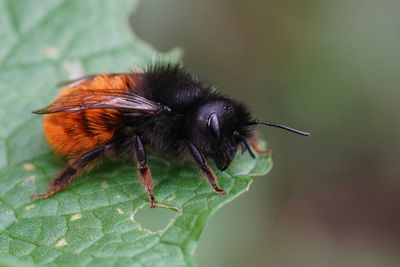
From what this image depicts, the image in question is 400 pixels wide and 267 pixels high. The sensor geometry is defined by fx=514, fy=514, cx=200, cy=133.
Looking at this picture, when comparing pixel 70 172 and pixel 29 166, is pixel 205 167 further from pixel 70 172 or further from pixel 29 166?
pixel 29 166

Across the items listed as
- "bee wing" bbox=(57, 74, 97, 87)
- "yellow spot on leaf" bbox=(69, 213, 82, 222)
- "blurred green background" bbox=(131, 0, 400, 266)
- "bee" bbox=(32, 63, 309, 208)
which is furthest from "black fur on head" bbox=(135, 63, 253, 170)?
"blurred green background" bbox=(131, 0, 400, 266)

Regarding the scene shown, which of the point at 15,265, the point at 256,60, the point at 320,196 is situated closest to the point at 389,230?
the point at 320,196

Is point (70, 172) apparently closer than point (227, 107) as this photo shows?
No

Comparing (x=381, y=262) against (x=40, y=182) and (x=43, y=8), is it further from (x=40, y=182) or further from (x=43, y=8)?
(x=43, y=8)

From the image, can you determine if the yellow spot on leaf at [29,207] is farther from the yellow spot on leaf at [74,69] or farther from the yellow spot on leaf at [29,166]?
the yellow spot on leaf at [74,69]

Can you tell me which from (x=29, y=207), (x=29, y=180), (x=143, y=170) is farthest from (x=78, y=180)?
(x=143, y=170)

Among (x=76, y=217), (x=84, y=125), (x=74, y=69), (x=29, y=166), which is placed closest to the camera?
(x=76, y=217)

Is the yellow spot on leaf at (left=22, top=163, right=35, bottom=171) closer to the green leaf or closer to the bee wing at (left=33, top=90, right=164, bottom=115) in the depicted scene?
Answer: the green leaf

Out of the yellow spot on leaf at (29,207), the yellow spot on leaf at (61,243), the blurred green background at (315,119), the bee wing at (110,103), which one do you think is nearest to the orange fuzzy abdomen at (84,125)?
the bee wing at (110,103)
